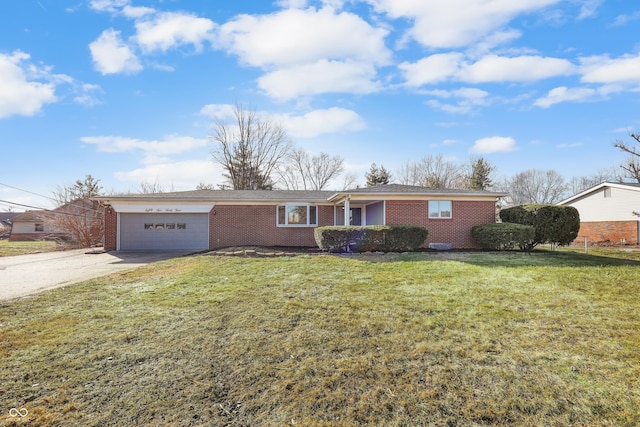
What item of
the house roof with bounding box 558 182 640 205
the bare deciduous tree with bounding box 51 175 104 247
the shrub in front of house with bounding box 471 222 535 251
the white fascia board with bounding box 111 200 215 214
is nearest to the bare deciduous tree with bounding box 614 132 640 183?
the house roof with bounding box 558 182 640 205

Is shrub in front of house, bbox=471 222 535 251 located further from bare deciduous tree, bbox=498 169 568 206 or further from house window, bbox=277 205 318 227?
bare deciduous tree, bbox=498 169 568 206

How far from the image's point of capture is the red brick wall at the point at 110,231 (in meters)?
16.6

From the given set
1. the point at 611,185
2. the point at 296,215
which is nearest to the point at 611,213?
the point at 611,185

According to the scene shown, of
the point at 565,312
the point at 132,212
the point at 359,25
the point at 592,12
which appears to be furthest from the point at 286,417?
the point at 132,212

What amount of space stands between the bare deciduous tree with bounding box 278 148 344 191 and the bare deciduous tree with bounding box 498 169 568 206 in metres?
25.0

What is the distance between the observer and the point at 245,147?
36188 millimetres

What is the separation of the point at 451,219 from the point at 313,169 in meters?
27.4

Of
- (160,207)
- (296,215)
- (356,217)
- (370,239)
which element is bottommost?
(370,239)

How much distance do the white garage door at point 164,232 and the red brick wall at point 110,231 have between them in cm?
33

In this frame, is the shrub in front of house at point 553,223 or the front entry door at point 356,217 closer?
the shrub in front of house at point 553,223

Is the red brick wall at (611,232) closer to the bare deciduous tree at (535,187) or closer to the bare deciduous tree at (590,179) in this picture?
the bare deciduous tree at (535,187)

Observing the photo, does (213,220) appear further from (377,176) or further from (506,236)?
(377,176)

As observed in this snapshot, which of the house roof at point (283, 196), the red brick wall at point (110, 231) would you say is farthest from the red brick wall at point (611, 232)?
the red brick wall at point (110, 231)

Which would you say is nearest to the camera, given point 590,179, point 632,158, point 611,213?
point 611,213
